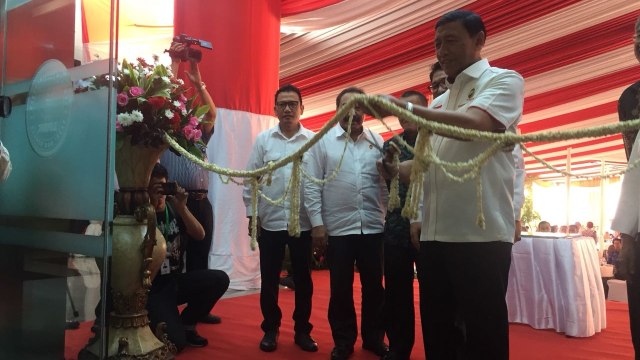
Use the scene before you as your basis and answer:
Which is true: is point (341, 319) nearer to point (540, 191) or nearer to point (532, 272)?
point (532, 272)

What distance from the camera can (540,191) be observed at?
42.8 feet

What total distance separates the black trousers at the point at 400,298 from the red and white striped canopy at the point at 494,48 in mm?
3062

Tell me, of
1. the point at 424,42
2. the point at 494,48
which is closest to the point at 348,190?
the point at 424,42

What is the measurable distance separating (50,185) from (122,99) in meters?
0.42

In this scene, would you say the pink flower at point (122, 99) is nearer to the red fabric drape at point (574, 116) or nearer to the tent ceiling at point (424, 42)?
the tent ceiling at point (424, 42)

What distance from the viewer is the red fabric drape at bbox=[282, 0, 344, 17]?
4.65 meters

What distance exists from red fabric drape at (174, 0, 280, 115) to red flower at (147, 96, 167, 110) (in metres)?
2.16

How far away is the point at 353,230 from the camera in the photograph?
2.42m

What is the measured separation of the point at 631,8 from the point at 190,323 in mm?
4595

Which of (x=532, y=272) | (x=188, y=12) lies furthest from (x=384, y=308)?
(x=188, y=12)

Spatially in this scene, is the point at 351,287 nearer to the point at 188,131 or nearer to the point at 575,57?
the point at 188,131

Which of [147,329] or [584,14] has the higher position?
[584,14]

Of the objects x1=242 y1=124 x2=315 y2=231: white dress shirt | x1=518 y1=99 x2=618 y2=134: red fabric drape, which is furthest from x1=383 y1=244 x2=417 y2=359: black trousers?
x1=518 y1=99 x2=618 y2=134: red fabric drape

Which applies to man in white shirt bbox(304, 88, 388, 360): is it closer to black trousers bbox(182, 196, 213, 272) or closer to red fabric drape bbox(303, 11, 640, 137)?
black trousers bbox(182, 196, 213, 272)
